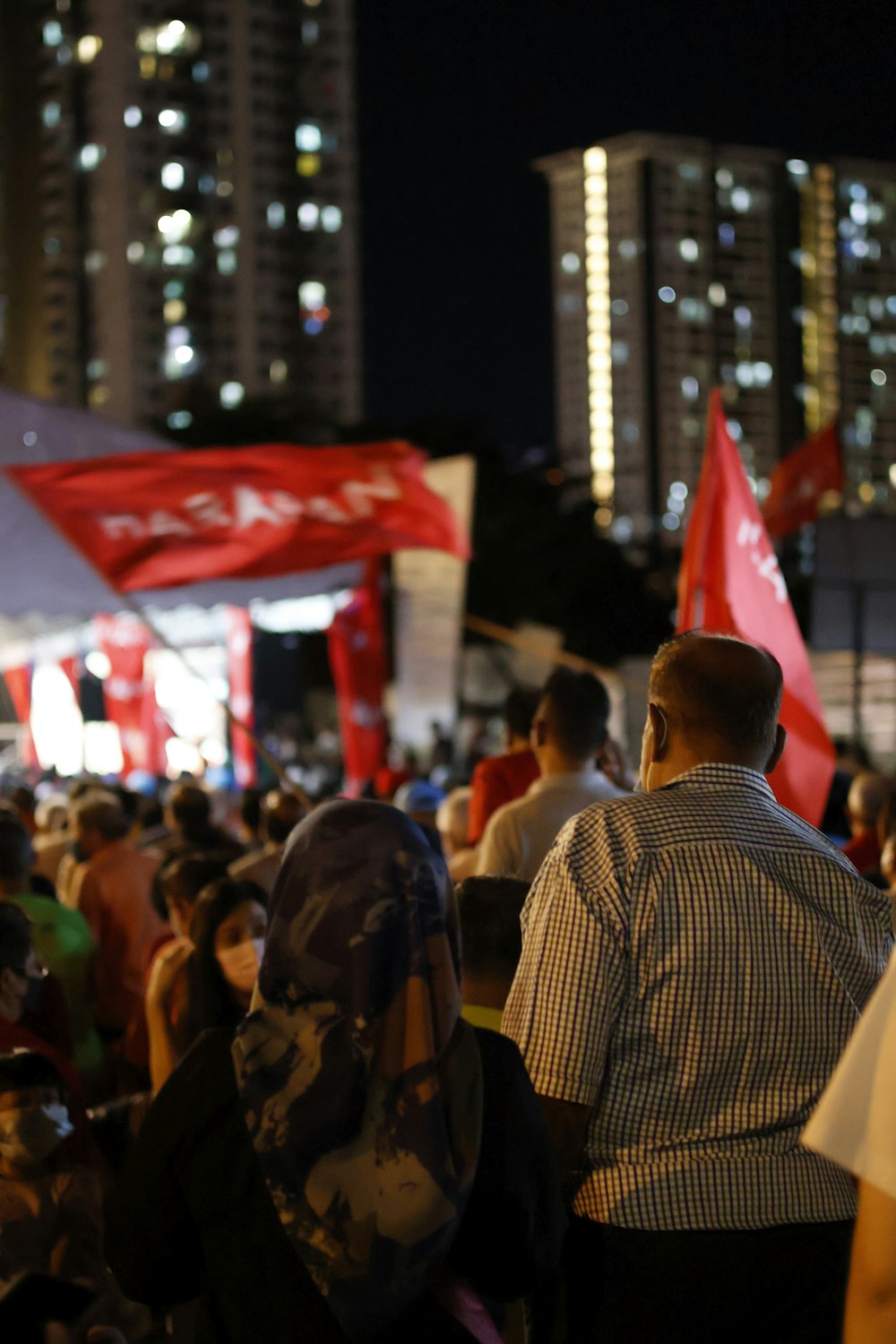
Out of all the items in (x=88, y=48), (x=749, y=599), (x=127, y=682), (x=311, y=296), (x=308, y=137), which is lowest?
(x=127, y=682)

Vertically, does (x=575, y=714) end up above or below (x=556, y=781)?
above

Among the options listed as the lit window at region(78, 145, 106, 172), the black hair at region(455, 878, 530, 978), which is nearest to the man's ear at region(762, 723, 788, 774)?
the black hair at region(455, 878, 530, 978)

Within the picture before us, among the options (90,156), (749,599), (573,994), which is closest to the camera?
(573,994)

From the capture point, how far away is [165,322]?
92.8 metres

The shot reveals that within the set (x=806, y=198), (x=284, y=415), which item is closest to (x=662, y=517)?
(x=806, y=198)

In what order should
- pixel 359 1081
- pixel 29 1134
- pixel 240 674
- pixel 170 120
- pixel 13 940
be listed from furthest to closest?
pixel 170 120 < pixel 240 674 < pixel 13 940 < pixel 29 1134 < pixel 359 1081

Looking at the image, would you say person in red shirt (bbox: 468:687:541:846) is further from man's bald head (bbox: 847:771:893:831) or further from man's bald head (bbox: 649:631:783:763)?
man's bald head (bbox: 649:631:783:763)

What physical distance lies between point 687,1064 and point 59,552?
30.9 ft

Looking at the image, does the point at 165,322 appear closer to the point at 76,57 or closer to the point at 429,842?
the point at 76,57

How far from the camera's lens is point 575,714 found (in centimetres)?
466

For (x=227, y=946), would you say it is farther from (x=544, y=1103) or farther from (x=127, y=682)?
(x=127, y=682)

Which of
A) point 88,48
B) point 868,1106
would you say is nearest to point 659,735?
point 868,1106

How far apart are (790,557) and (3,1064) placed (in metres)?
56.5

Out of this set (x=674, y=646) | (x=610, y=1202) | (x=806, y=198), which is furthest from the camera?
(x=806, y=198)
